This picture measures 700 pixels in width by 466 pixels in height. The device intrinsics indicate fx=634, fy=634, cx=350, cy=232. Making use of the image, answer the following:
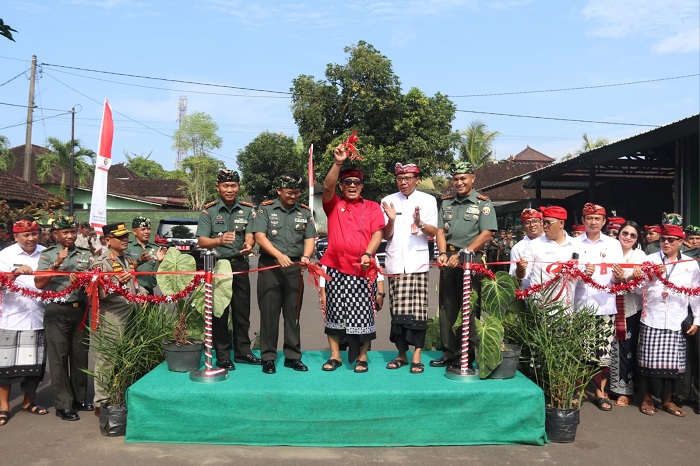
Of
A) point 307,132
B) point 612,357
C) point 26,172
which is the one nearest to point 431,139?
point 307,132

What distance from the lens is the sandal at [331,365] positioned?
5703 millimetres

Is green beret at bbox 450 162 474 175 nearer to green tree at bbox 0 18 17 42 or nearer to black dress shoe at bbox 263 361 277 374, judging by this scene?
black dress shoe at bbox 263 361 277 374

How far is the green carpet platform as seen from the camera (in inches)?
196

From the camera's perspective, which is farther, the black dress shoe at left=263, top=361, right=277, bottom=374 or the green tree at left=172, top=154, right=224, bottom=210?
the green tree at left=172, top=154, right=224, bottom=210

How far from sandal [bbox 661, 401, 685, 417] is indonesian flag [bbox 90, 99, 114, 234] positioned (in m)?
7.34

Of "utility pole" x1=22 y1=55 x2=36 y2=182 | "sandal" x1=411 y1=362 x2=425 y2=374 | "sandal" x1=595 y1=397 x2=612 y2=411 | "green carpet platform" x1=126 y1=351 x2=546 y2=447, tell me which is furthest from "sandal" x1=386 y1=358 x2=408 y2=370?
"utility pole" x1=22 y1=55 x2=36 y2=182

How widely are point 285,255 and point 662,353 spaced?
366cm

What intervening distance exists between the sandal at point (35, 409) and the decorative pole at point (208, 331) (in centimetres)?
166

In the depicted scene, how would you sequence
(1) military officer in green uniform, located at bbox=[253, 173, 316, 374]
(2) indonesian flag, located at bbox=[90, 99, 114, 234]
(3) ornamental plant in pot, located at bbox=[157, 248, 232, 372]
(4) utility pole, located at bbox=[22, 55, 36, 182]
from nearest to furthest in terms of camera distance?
(3) ornamental plant in pot, located at bbox=[157, 248, 232, 372] < (1) military officer in green uniform, located at bbox=[253, 173, 316, 374] < (2) indonesian flag, located at bbox=[90, 99, 114, 234] < (4) utility pole, located at bbox=[22, 55, 36, 182]

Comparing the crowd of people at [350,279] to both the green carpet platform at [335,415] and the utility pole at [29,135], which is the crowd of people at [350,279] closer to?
the green carpet platform at [335,415]

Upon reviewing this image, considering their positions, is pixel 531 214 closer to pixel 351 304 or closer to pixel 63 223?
pixel 351 304

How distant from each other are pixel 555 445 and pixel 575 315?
114 centimetres

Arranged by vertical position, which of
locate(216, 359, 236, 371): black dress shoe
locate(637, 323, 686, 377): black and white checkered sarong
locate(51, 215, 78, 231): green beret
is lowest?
locate(216, 359, 236, 371): black dress shoe

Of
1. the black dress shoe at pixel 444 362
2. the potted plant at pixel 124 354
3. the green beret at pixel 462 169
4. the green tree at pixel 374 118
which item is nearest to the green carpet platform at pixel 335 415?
the potted plant at pixel 124 354
